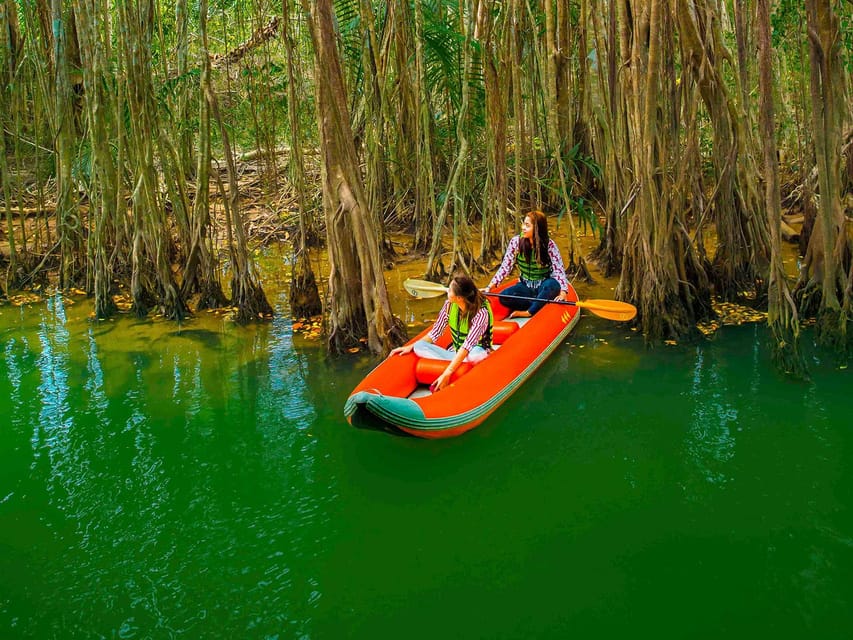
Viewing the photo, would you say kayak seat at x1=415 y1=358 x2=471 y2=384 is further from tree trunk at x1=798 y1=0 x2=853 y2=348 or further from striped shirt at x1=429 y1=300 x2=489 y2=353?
tree trunk at x1=798 y1=0 x2=853 y2=348

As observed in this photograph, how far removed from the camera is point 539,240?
6.88 m

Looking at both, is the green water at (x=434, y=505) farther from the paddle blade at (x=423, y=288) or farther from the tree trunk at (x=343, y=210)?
the paddle blade at (x=423, y=288)

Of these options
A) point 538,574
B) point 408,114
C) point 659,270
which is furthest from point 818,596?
point 408,114

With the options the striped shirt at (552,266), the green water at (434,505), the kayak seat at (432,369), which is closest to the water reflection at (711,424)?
the green water at (434,505)

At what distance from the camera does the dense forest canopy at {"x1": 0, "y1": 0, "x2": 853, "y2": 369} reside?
615 cm

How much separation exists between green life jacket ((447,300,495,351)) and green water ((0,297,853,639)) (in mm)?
516

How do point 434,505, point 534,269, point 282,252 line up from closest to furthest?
1. point 434,505
2. point 534,269
3. point 282,252

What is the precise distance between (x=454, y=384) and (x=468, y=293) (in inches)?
25.5

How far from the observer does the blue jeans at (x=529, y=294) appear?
6883mm

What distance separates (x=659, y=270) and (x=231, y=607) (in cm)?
421

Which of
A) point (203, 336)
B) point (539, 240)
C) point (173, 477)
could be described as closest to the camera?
point (173, 477)

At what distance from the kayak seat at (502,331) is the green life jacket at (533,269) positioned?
83 centimetres

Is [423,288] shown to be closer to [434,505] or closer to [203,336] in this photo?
[203,336]

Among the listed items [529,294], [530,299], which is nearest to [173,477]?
[530,299]
